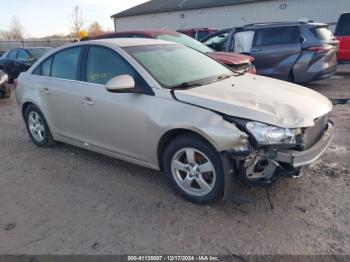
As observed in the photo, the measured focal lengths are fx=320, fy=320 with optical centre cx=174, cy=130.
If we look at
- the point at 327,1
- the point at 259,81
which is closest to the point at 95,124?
the point at 259,81

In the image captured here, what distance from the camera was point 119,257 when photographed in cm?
258

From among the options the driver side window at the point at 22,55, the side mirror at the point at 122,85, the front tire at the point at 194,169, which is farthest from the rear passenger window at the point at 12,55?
the front tire at the point at 194,169

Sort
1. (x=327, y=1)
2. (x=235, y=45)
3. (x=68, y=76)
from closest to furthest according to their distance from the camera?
1. (x=68, y=76)
2. (x=235, y=45)
3. (x=327, y=1)

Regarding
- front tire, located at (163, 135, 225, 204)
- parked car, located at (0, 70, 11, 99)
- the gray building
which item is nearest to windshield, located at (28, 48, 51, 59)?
parked car, located at (0, 70, 11, 99)

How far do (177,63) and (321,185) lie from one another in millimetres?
2136

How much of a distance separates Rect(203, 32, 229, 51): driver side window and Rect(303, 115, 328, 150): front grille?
6179 mm

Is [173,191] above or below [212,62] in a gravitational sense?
below

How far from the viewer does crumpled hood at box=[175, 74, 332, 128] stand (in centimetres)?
280

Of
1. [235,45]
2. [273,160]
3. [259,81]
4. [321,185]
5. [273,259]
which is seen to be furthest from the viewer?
[235,45]

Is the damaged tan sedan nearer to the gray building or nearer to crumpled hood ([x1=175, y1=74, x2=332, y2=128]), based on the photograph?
crumpled hood ([x1=175, y1=74, x2=332, y2=128])

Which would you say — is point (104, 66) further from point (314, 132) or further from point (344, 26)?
point (344, 26)

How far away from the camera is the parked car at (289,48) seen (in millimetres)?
7797

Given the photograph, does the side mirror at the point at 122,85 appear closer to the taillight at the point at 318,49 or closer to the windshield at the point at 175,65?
the windshield at the point at 175,65

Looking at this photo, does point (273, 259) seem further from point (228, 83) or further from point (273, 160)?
point (228, 83)
